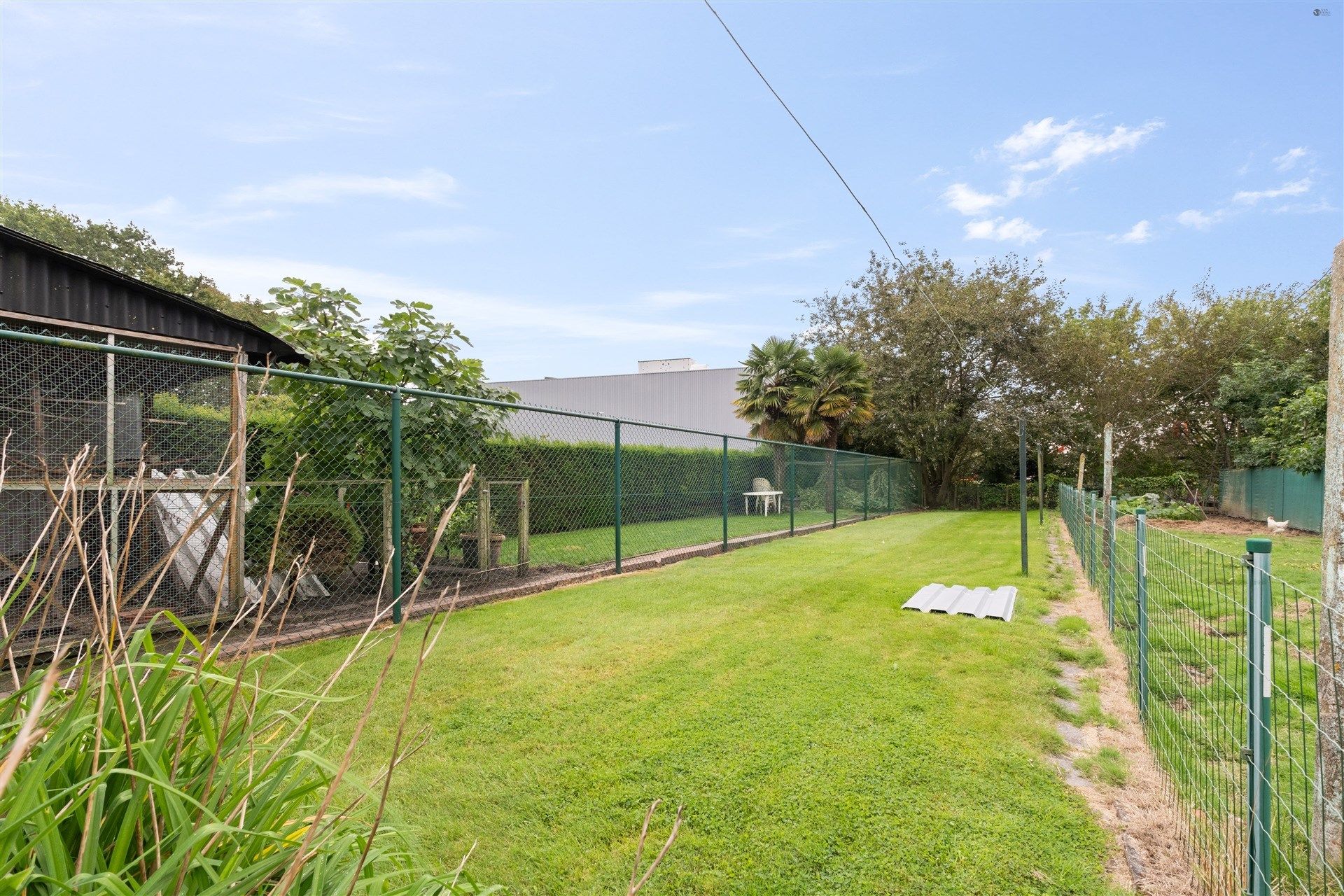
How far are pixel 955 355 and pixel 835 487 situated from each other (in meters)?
10.0

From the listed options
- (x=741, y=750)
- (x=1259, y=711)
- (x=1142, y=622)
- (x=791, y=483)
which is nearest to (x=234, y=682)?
(x=741, y=750)

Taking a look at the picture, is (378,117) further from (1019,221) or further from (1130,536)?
(1019,221)

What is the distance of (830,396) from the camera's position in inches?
738

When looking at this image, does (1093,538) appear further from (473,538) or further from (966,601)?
(473,538)

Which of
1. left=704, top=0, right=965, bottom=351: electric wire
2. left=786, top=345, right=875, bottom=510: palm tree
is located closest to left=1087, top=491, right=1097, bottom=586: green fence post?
left=704, top=0, right=965, bottom=351: electric wire

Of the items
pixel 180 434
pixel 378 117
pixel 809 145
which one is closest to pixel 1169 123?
pixel 809 145

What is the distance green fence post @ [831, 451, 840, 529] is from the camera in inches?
587

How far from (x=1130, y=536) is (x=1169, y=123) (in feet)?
33.3

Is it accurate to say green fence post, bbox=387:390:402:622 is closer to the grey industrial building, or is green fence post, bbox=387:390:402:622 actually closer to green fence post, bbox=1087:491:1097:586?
green fence post, bbox=1087:491:1097:586

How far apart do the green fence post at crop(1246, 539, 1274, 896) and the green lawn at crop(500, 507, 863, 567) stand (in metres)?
6.05

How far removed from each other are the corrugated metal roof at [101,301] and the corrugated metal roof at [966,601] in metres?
6.09

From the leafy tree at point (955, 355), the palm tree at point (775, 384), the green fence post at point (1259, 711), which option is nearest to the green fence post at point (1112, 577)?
the green fence post at point (1259, 711)

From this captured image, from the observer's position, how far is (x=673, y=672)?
3791mm

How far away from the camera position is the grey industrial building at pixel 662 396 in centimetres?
2464
